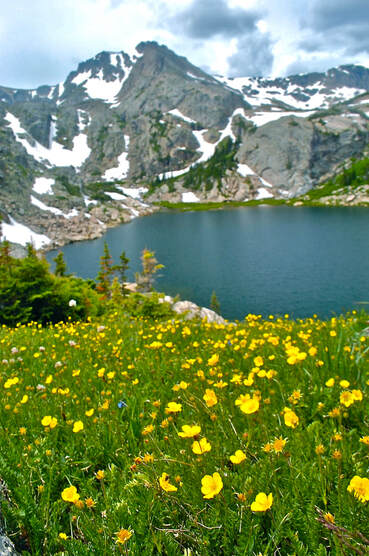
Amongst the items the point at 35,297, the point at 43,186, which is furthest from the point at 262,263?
the point at 43,186

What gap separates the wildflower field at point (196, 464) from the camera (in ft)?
5.48

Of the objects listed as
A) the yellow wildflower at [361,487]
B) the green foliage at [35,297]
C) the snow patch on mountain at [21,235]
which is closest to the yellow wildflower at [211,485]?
the yellow wildflower at [361,487]

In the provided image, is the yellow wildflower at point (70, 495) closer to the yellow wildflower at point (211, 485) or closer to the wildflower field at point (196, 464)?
the wildflower field at point (196, 464)

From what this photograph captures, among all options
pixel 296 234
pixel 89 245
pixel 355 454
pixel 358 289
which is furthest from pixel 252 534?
pixel 89 245

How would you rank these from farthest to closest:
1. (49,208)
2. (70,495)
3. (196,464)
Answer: (49,208) < (196,464) < (70,495)

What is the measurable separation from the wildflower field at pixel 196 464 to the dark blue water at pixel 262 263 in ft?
64.6

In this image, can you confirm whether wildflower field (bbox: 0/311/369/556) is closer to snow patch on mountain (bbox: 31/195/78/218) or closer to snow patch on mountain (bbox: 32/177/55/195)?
snow patch on mountain (bbox: 31/195/78/218)

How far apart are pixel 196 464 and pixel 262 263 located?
2816 inches

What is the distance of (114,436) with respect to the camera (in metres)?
2.90

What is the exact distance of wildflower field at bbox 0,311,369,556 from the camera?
1.67 m

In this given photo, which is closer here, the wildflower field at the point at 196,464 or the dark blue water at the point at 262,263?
the wildflower field at the point at 196,464

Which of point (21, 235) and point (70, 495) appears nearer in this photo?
point (70, 495)

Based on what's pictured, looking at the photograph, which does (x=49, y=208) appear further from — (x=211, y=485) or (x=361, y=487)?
(x=361, y=487)

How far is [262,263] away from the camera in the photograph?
71.2 meters
